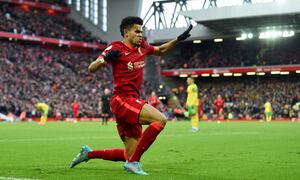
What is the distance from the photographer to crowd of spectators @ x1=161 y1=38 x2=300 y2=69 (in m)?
63.2

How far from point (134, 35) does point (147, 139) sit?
5.13ft

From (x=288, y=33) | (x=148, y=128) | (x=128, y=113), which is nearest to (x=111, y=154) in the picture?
(x=128, y=113)

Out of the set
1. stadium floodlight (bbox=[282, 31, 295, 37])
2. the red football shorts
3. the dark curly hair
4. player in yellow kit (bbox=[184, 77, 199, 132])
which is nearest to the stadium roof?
stadium floodlight (bbox=[282, 31, 295, 37])

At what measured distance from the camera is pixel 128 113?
296 inches

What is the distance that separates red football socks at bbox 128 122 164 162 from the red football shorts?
0.27m

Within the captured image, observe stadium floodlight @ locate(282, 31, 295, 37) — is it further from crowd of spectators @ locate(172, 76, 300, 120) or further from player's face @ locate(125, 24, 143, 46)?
player's face @ locate(125, 24, 143, 46)

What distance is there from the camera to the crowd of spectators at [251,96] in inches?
2316

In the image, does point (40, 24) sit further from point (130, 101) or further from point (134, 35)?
point (130, 101)

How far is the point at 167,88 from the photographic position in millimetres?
68500

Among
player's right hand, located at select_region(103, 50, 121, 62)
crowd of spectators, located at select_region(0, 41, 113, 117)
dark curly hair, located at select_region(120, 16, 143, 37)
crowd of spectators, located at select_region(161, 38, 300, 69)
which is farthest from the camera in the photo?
crowd of spectators, located at select_region(161, 38, 300, 69)

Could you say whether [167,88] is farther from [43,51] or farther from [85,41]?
[43,51]

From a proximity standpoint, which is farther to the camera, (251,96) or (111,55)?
(251,96)

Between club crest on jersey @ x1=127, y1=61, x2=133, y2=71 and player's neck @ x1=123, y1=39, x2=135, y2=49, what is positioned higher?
player's neck @ x1=123, y1=39, x2=135, y2=49

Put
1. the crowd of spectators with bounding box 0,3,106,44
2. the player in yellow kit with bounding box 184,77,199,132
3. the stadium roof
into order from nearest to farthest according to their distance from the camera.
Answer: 1. the player in yellow kit with bounding box 184,77,199,132
2. the stadium roof
3. the crowd of spectators with bounding box 0,3,106,44
